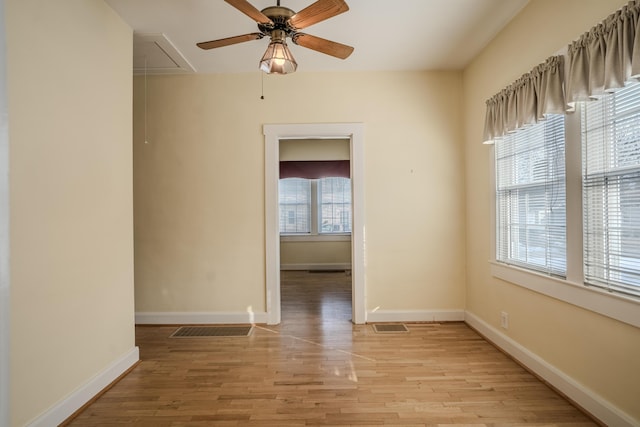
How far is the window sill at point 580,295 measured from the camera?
1677mm

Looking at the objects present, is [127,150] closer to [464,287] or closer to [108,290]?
[108,290]

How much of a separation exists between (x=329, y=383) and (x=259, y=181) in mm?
2176

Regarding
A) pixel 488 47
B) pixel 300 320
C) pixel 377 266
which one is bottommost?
pixel 300 320

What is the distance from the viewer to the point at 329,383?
233 cm

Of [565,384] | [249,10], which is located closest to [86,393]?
→ [249,10]

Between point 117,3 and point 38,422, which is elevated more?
point 117,3

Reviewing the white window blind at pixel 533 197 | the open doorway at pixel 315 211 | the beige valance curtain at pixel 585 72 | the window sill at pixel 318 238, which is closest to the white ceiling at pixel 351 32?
the beige valance curtain at pixel 585 72

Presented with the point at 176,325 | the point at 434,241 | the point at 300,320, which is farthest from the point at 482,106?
the point at 176,325

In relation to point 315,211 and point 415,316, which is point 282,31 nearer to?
point 415,316

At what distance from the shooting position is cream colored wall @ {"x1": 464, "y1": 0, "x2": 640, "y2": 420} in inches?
69.6

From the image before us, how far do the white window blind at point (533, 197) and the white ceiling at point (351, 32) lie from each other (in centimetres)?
102

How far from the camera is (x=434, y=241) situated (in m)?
3.63

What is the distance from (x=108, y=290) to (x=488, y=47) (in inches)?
155

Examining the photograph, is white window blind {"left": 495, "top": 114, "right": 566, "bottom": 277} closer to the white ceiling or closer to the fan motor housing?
the white ceiling
